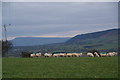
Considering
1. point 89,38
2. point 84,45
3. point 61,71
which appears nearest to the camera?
point 61,71

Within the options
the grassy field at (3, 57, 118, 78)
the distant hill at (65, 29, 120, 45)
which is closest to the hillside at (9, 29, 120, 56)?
the distant hill at (65, 29, 120, 45)

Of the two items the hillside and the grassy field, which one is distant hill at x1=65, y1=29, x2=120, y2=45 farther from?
the grassy field

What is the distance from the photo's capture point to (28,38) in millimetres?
46344

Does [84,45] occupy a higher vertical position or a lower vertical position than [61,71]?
higher

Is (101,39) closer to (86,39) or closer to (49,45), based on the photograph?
(86,39)

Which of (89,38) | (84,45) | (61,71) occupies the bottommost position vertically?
(61,71)

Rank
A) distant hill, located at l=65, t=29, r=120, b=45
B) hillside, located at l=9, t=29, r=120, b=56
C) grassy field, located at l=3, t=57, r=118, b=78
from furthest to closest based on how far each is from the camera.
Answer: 1. distant hill, located at l=65, t=29, r=120, b=45
2. hillside, located at l=9, t=29, r=120, b=56
3. grassy field, located at l=3, t=57, r=118, b=78

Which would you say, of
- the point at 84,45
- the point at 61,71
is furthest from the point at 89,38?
the point at 61,71

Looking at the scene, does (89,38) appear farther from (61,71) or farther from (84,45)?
(61,71)

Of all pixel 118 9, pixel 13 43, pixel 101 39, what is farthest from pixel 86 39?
pixel 118 9

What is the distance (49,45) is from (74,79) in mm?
36798

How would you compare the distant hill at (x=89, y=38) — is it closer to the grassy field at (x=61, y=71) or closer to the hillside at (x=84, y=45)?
the hillside at (x=84, y=45)

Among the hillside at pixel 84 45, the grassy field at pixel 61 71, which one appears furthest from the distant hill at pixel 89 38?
the grassy field at pixel 61 71

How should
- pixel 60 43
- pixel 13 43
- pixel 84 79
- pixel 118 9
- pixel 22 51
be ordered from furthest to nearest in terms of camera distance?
pixel 60 43, pixel 13 43, pixel 22 51, pixel 118 9, pixel 84 79
